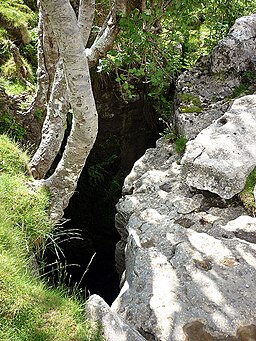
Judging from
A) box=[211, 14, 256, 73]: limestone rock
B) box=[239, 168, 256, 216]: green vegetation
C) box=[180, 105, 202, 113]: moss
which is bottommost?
box=[239, 168, 256, 216]: green vegetation

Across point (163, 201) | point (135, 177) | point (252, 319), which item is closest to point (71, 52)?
point (163, 201)

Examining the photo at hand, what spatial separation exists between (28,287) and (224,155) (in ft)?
9.92

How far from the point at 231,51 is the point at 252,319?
18.1 feet

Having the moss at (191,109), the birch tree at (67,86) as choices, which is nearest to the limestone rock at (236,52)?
the moss at (191,109)

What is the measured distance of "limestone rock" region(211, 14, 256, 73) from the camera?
7.55 meters

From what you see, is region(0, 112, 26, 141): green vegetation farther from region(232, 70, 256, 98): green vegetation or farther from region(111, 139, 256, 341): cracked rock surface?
region(232, 70, 256, 98): green vegetation

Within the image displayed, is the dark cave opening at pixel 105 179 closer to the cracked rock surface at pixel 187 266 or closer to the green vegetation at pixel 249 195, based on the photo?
the cracked rock surface at pixel 187 266

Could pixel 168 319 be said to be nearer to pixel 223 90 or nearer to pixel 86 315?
pixel 86 315

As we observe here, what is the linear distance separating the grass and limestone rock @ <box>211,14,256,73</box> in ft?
15.4

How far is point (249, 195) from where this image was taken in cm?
489

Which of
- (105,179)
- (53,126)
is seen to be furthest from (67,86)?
(105,179)

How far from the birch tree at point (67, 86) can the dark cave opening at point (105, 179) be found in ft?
8.70

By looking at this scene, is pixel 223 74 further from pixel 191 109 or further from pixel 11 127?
pixel 11 127

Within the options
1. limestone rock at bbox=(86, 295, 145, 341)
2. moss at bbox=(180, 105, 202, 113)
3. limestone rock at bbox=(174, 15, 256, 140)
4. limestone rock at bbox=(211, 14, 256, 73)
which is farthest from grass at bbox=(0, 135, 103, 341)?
limestone rock at bbox=(211, 14, 256, 73)
